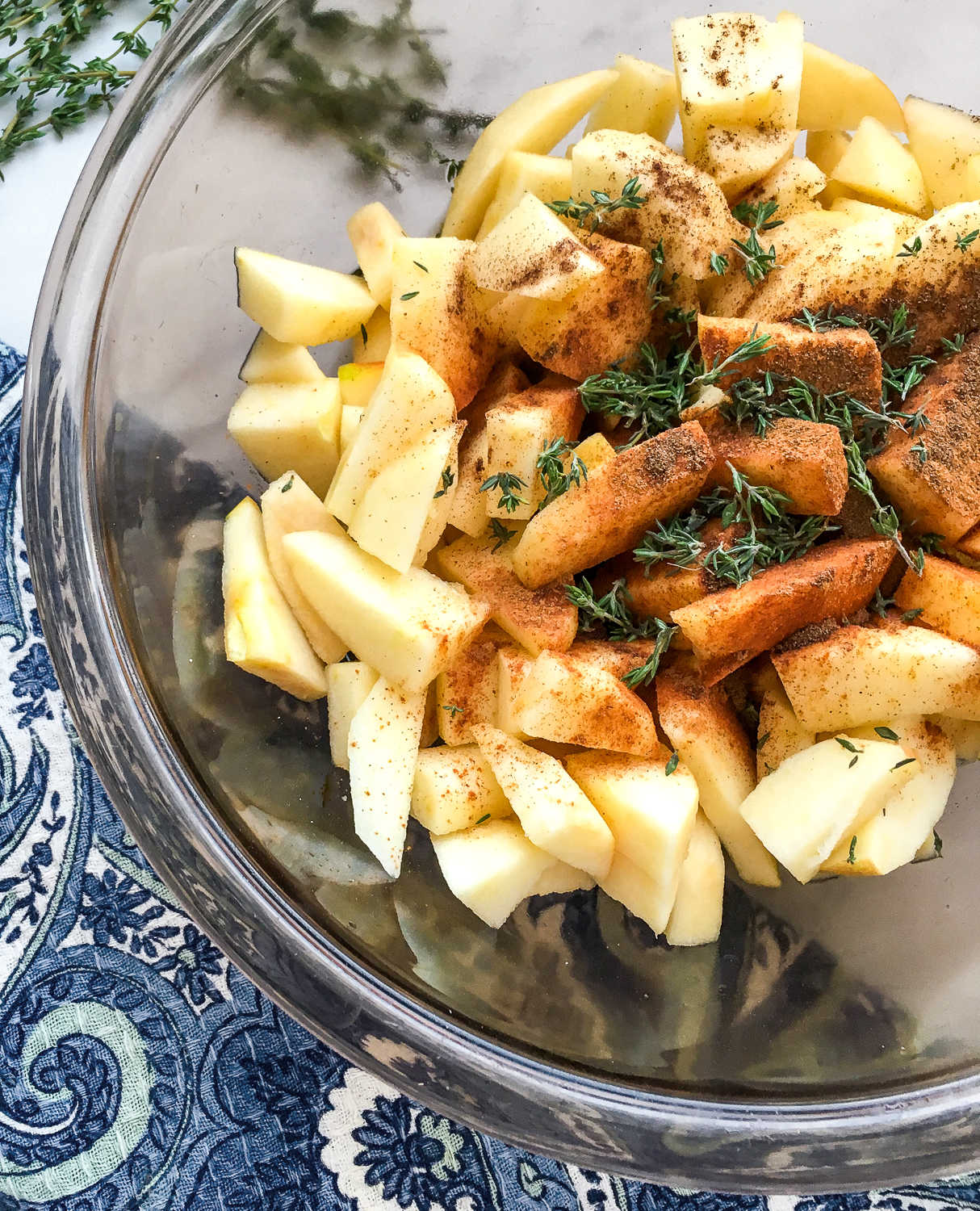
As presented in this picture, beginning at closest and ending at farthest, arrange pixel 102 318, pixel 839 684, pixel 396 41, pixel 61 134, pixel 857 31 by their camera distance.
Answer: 1. pixel 839 684
2. pixel 102 318
3. pixel 396 41
4. pixel 857 31
5. pixel 61 134

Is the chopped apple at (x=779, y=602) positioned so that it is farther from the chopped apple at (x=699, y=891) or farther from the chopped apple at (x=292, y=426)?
the chopped apple at (x=292, y=426)

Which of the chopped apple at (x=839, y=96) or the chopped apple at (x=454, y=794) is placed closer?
the chopped apple at (x=454, y=794)

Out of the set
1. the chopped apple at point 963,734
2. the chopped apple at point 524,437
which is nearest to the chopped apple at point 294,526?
the chopped apple at point 524,437

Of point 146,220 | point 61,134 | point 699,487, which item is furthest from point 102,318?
point 699,487

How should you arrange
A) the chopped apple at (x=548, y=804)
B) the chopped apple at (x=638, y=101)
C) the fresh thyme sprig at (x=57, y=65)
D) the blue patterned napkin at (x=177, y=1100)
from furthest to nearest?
the fresh thyme sprig at (x=57, y=65), the blue patterned napkin at (x=177, y=1100), the chopped apple at (x=638, y=101), the chopped apple at (x=548, y=804)

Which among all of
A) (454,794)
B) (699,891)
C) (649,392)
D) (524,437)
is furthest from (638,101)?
(699,891)

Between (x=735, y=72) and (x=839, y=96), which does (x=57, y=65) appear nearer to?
(x=735, y=72)

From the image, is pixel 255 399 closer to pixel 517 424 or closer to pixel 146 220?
pixel 146 220
